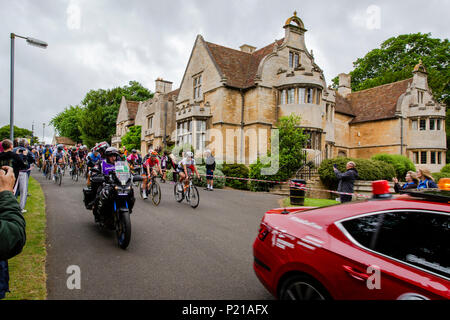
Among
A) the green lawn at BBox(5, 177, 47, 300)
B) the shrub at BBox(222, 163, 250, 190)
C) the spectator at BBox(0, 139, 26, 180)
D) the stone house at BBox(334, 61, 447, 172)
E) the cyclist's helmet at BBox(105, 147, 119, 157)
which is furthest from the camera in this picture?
the stone house at BBox(334, 61, 447, 172)

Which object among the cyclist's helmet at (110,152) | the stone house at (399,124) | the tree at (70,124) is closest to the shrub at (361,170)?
the cyclist's helmet at (110,152)

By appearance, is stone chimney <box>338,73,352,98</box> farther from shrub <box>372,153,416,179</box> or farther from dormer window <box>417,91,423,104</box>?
shrub <box>372,153,416,179</box>

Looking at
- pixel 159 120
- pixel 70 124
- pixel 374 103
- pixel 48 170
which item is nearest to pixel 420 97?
pixel 374 103

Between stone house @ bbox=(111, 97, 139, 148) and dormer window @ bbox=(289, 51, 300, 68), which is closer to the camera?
dormer window @ bbox=(289, 51, 300, 68)

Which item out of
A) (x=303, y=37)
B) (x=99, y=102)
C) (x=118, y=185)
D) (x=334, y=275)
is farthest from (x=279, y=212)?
(x=99, y=102)

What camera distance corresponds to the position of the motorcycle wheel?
5668 millimetres

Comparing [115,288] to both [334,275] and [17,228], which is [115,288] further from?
[334,275]

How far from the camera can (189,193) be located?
35.8ft

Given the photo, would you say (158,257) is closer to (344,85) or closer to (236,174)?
(236,174)

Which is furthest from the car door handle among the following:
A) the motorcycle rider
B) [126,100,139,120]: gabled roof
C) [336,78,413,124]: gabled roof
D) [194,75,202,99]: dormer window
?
[126,100,139,120]: gabled roof

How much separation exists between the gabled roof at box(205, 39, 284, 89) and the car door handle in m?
23.3

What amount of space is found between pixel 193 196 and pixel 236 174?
10.4m

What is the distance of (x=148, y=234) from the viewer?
697cm
